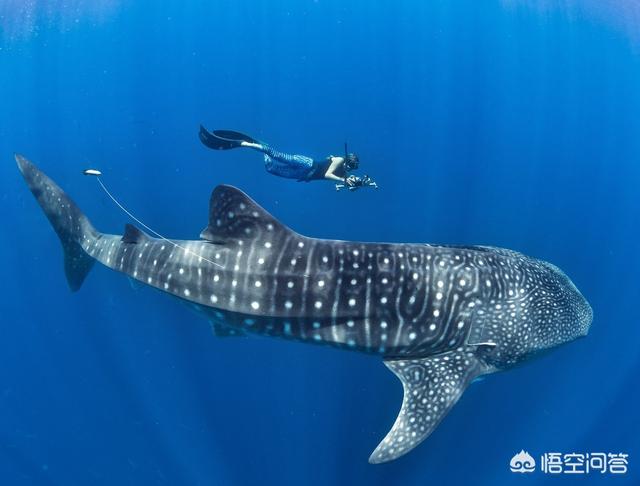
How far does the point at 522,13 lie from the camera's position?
1435cm

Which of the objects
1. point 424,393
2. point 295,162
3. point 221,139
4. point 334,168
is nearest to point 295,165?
point 295,162

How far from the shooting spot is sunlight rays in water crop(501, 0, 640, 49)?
44.2 ft

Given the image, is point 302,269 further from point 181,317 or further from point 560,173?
point 560,173

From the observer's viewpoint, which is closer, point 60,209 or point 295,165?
point 60,209

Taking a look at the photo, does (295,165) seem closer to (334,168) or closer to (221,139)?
(334,168)

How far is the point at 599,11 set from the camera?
13.9 meters

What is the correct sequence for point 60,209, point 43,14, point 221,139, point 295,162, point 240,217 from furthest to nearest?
point 43,14, point 295,162, point 221,139, point 60,209, point 240,217

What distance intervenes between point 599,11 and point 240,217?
15278mm

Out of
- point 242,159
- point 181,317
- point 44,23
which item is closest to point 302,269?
point 181,317

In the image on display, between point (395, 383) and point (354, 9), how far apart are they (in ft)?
41.4

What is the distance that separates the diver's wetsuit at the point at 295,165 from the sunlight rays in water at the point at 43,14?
559 inches

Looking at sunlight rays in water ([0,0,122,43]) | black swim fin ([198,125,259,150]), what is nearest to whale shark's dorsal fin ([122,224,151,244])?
black swim fin ([198,125,259,150])

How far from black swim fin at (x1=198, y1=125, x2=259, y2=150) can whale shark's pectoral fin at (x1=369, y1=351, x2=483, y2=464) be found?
3.95m

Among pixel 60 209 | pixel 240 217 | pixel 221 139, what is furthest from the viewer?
pixel 221 139
